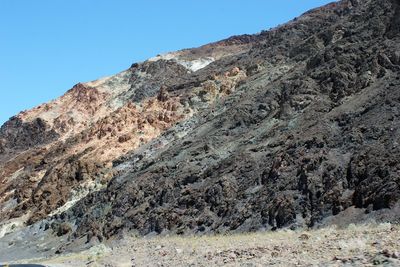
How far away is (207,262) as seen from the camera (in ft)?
61.2

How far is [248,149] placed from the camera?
36.9 meters

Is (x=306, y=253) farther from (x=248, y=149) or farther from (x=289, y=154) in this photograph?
(x=248, y=149)

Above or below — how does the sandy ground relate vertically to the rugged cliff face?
below

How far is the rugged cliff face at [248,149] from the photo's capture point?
93.9 feet

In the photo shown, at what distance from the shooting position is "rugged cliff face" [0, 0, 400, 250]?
28.6m

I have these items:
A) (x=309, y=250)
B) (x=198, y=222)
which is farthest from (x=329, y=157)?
(x=309, y=250)

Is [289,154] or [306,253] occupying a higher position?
A: [289,154]

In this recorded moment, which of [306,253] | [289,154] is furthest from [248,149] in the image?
[306,253]

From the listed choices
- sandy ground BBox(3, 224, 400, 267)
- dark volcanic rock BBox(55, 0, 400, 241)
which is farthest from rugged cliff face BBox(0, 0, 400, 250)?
sandy ground BBox(3, 224, 400, 267)

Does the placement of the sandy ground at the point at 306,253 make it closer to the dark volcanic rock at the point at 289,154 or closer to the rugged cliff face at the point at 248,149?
the dark volcanic rock at the point at 289,154

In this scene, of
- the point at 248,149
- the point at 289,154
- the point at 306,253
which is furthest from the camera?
the point at 248,149

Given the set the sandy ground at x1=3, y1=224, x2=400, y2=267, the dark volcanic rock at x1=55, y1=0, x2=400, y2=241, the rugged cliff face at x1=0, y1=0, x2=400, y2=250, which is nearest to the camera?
the sandy ground at x1=3, y1=224, x2=400, y2=267

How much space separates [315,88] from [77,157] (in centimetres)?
2885

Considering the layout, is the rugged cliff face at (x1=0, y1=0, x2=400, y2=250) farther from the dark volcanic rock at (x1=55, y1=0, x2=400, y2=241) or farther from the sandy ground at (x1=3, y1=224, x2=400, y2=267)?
the sandy ground at (x1=3, y1=224, x2=400, y2=267)
